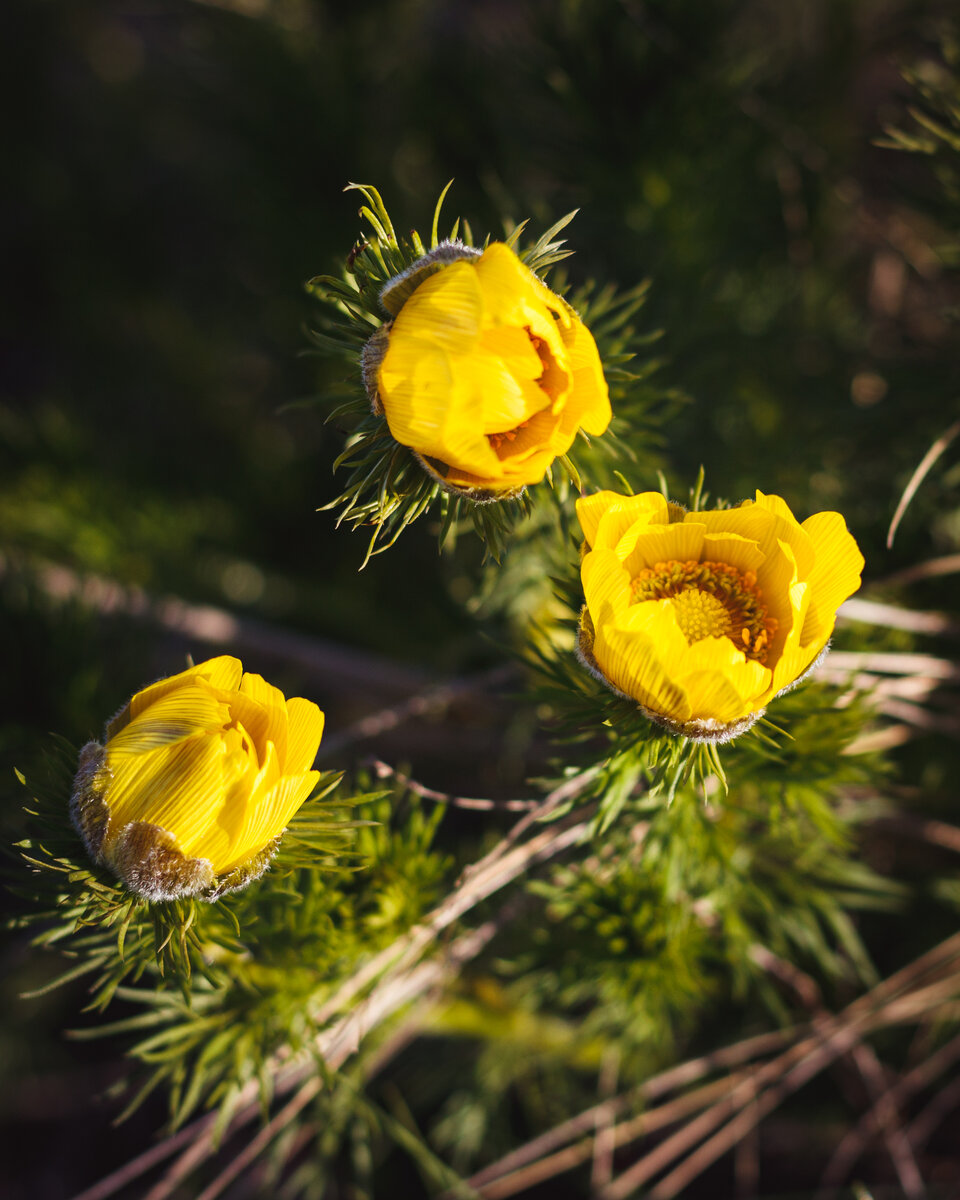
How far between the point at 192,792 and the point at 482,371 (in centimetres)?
41

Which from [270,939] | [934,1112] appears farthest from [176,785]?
[934,1112]

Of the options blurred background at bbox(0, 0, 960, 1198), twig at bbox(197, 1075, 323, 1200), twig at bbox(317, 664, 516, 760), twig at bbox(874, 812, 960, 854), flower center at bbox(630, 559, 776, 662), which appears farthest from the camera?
blurred background at bbox(0, 0, 960, 1198)

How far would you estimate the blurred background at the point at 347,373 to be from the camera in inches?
54.0

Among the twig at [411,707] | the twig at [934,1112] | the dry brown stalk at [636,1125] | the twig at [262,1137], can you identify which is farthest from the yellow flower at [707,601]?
the twig at [934,1112]

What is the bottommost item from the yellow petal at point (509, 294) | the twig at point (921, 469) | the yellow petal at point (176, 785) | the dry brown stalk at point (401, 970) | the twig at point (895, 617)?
the dry brown stalk at point (401, 970)

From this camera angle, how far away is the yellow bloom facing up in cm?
68

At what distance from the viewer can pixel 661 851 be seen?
964mm

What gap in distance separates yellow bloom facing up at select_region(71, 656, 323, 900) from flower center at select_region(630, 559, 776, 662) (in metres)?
0.32

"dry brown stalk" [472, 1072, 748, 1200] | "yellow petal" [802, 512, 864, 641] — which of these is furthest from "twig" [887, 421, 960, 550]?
"dry brown stalk" [472, 1072, 748, 1200]

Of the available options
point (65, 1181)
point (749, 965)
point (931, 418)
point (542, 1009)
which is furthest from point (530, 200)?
point (65, 1181)

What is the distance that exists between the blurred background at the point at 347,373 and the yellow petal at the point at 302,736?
0.63 metres

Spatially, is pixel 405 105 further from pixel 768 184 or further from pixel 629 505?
pixel 629 505

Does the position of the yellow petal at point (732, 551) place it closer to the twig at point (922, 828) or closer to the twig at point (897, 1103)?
the twig at point (922, 828)

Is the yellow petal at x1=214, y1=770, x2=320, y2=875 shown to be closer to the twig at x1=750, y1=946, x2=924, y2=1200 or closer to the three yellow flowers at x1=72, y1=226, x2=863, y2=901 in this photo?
the three yellow flowers at x1=72, y1=226, x2=863, y2=901
